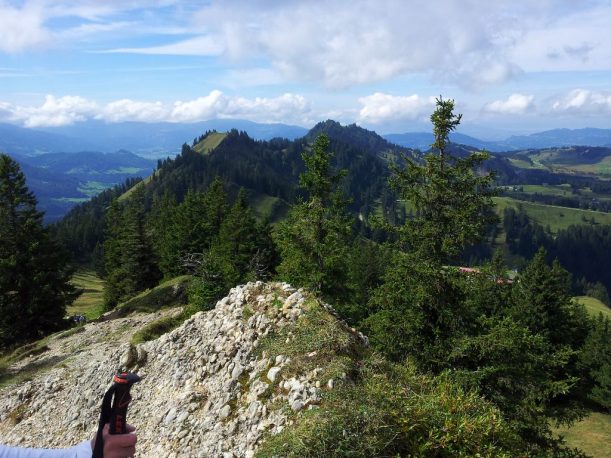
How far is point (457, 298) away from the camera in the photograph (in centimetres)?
1631

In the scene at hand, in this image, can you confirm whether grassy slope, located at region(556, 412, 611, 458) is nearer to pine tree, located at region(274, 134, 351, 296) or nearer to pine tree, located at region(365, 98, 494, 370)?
pine tree, located at region(274, 134, 351, 296)

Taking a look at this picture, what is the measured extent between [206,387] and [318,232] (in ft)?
50.7

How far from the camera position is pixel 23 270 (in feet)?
117

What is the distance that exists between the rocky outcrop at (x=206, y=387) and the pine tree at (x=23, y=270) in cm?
1954

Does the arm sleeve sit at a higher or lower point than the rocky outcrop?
higher

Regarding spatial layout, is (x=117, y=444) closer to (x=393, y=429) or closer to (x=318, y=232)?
(x=393, y=429)

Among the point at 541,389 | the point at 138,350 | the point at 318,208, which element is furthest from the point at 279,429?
the point at 318,208

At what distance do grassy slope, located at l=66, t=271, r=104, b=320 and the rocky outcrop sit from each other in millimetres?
38209

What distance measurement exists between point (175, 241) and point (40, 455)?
5240 cm

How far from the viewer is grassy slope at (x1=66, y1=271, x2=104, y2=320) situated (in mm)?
65394

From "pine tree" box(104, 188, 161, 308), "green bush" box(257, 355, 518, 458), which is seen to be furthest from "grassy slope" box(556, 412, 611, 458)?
"pine tree" box(104, 188, 161, 308)

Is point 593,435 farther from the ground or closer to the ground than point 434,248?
closer to the ground

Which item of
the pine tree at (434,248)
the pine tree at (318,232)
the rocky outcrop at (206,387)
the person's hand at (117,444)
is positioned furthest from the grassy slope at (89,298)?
the person's hand at (117,444)

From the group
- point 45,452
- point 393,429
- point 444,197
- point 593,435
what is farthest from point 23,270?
point 593,435
